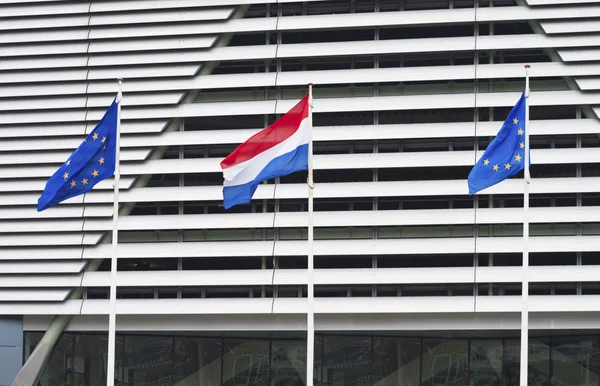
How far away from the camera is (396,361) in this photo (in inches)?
1528

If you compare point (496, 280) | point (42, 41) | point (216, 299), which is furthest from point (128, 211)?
point (496, 280)

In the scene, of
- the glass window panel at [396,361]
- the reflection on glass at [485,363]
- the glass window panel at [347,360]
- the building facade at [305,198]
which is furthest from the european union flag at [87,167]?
the reflection on glass at [485,363]

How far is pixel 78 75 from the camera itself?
39.1 m

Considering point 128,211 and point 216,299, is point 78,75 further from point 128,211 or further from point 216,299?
point 216,299

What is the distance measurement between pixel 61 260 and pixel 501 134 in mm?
18319

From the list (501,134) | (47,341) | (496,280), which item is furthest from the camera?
(47,341)

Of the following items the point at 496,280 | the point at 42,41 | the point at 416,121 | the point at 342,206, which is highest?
the point at 42,41

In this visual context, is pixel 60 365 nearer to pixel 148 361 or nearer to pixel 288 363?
pixel 148 361

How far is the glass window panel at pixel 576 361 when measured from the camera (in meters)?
37.8

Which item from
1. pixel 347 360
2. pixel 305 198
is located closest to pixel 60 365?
pixel 347 360

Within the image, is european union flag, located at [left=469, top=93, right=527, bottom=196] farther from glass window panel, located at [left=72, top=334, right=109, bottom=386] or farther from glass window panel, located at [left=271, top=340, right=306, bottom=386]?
glass window panel, located at [left=72, top=334, right=109, bottom=386]

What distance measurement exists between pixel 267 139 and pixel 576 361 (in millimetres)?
16974

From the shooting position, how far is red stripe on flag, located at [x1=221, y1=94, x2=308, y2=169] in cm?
2692

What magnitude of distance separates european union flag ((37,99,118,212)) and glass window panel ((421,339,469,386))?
1546 cm
